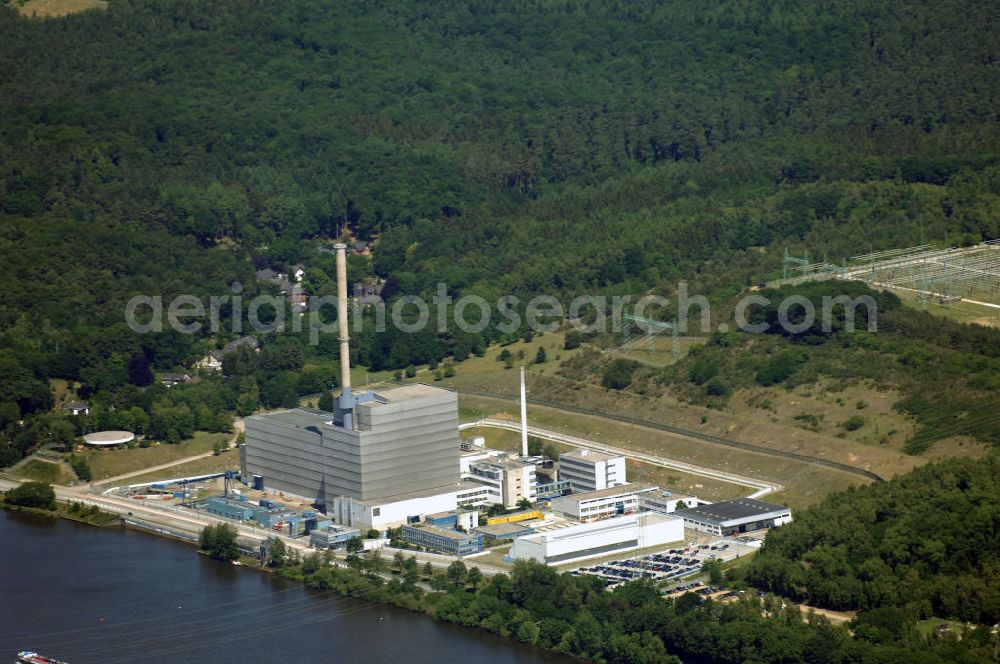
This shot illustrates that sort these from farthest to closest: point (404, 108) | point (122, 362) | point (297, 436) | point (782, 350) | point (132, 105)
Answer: point (404, 108) → point (132, 105) → point (122, 362) → point (782, 350) → point (297, 436)

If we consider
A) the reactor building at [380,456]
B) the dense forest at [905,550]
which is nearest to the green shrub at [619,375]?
the reactor building at [380,456]

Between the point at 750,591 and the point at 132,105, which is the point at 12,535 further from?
the point at 132,105

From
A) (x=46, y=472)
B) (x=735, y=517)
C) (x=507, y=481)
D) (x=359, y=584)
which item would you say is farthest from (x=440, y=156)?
(x=359, y=584)

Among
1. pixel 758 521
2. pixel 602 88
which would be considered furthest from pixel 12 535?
pixel 602 88

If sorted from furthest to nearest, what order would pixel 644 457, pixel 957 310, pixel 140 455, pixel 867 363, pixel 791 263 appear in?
1. pixel 791 263
2. pixel 957 310
3. pixel 140 455
4. pixel 867 363
5. pixel 644 457

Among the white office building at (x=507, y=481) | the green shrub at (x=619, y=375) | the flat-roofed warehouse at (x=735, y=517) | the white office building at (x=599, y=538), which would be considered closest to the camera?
the white office building at (x=599, y=538)

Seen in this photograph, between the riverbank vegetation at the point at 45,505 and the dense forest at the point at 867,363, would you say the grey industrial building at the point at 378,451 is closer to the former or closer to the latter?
the riverbank vegetation at the point at 45,505

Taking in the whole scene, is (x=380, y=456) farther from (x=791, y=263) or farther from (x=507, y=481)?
(x=791, y=263)
